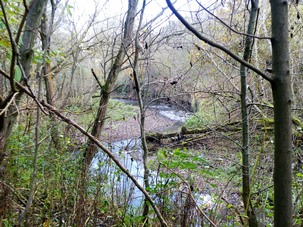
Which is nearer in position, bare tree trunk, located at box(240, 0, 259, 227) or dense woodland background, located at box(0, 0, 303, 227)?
dense woodland background, located at box(0, 0, 303, 227)

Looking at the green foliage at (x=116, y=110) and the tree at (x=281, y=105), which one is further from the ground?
the green foliage at (x=116, y=110)

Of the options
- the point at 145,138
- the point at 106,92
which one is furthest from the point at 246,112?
the point at 106,92

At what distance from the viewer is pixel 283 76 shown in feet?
2.59

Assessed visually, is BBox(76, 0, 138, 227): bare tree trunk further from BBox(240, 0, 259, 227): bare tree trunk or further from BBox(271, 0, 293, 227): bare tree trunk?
BBox(271, 0, 293, 227): bare tree trunk

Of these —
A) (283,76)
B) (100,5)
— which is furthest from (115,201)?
(100,5)

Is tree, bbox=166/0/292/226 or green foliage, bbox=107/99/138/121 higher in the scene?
green foliage, bbox=107/99/138/121

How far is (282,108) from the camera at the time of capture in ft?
2.59

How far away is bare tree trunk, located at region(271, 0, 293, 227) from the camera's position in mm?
781

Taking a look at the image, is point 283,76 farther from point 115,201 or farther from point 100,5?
point 100,5

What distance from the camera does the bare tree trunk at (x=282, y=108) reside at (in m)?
0.78

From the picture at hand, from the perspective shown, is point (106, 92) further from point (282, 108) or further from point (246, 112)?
point (282, 108)

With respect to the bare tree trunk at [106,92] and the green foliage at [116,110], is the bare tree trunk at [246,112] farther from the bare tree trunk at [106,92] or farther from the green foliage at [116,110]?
the green foliage at [116,110]

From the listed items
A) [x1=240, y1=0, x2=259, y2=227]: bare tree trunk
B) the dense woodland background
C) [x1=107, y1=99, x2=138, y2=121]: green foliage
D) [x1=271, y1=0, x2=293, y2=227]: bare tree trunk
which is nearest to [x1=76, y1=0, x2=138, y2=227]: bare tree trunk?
the dense woodland background

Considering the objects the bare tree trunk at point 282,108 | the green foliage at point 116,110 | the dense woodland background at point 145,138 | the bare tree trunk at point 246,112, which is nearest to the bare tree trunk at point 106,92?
the dense woodland background at point 145,138
